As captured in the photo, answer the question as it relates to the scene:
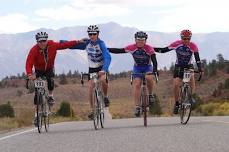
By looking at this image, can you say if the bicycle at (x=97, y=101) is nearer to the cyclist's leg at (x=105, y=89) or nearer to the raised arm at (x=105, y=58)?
the cyclist's leg at (x=105, y=89)

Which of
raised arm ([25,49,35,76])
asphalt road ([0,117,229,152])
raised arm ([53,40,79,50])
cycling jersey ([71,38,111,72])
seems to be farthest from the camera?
cycling jersey ([71,38,111,72])

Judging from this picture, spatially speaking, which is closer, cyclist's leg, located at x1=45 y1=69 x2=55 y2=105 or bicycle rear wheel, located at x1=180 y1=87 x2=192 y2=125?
cyclist's leg, located at x1=45 y1=69 x2=55 y2=105

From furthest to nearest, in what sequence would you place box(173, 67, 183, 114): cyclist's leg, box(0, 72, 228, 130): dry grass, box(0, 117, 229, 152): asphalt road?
box(0, 72, 228, 130): dry grass < box(173, 67, 183, 114): cyclist's leg < box(0, 117, 229, 152): asphalt road

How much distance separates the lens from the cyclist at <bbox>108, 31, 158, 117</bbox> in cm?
1664

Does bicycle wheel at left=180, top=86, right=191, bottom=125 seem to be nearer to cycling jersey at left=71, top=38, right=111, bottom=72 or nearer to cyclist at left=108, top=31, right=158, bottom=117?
cyclist at left=108, top=31, right=158, bottom=117

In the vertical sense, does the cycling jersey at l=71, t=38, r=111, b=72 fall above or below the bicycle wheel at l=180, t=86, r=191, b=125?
above

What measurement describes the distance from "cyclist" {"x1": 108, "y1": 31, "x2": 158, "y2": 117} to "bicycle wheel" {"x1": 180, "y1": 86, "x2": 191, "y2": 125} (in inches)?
31.8

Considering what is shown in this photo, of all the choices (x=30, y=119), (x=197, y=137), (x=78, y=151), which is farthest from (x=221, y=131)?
(x=30, y=119)

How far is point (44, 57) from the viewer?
50.2 feet

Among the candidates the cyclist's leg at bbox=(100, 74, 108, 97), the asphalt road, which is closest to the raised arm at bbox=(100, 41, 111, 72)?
the cyclist's leg at bbox=(100, 74, 108, 97)

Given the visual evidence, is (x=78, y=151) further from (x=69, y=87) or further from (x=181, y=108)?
(x=69, y=87)

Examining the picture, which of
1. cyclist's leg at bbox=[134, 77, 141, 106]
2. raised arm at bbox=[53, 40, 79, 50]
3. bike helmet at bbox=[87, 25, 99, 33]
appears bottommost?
cyclist's leg at bbox=[134, 77, 141, 106]

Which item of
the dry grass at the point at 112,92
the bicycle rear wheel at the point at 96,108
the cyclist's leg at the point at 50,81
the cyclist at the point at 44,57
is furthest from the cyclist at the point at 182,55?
the dry grass at the point at 112,92

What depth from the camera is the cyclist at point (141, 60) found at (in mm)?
16641
